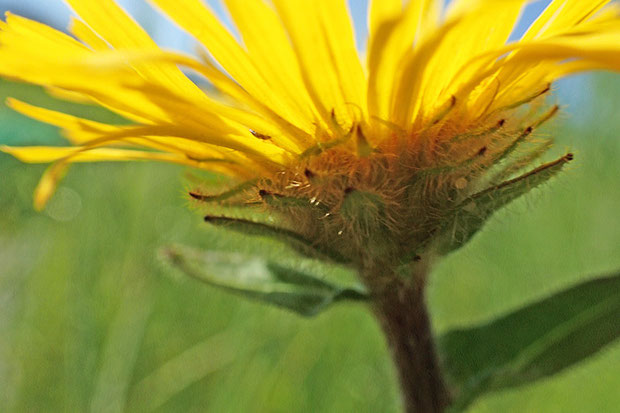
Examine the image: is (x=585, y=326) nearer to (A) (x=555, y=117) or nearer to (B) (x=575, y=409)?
(A) (x=555, y=117)

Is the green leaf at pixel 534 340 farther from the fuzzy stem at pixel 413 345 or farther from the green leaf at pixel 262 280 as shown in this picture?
the green leaf at pixel 262 280

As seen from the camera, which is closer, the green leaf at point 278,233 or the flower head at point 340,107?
the flower head at point 340,107

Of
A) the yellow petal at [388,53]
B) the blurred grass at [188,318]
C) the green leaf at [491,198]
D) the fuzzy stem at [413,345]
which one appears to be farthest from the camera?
the blurred grass at [188,318]

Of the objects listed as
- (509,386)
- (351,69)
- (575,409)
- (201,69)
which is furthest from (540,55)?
(575,409)

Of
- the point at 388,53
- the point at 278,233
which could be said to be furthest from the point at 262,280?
the point at 388,53

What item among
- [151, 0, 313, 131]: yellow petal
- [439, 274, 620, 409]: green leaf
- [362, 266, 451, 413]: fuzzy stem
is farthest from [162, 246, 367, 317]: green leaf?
[151, 0, 313, 131]: yellow petal

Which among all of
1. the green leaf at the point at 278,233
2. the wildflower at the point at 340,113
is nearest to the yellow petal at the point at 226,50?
the wildflower at the point at 340,113
